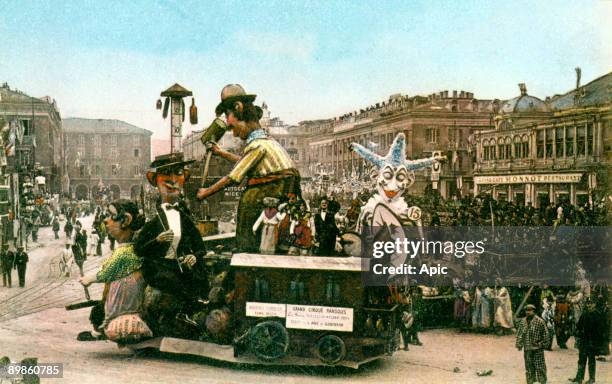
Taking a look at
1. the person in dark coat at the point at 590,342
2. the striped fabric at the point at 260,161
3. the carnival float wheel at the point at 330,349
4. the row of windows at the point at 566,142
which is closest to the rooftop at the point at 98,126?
the striped fabric at the point at 260,161

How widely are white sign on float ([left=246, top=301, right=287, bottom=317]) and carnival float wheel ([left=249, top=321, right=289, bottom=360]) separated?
84mm

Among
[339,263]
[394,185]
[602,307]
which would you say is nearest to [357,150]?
[394,185]

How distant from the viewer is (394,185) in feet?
21.9

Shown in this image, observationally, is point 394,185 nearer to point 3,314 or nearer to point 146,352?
point 146,352

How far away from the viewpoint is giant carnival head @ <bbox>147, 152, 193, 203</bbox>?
6078mm

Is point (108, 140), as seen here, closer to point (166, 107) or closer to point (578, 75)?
point (166, 107)

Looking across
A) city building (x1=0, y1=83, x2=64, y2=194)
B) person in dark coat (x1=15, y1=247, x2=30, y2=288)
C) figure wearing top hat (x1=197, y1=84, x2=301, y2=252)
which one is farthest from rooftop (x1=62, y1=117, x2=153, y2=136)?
person in dark coat (x1=15, y1=247, x2=30, y2=288)

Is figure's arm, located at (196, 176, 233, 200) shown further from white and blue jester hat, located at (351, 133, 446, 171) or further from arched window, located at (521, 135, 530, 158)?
arched window, located at (521, 135, 530, 158)

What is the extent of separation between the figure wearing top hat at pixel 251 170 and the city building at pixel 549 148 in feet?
8.80

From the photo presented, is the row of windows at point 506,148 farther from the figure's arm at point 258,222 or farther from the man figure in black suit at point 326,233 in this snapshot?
the figure's arm at point 258,222

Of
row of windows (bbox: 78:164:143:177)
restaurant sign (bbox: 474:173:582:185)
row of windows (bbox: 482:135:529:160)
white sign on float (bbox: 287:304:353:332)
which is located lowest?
white sign on float (bbox: 287:304:353:332)

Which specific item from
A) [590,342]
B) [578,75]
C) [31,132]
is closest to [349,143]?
[578,75]

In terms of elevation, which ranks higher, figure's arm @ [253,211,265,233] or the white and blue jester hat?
the white and blue jester hat

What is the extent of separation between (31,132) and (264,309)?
421 centimetres
